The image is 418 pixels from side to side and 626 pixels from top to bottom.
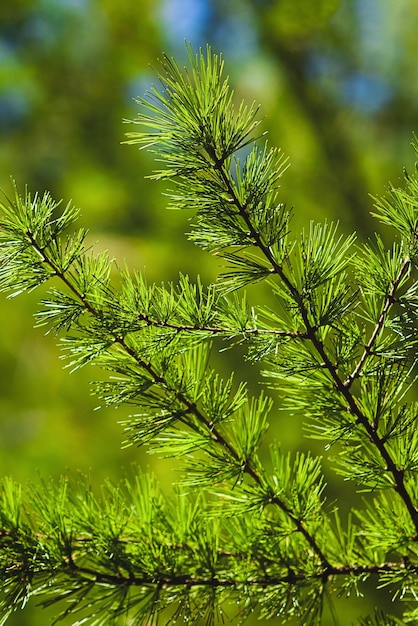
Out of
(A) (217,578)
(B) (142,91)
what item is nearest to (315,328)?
(A) (217,578)

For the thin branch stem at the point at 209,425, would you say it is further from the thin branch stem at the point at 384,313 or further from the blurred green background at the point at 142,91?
the blurred green background at the point at 142,91

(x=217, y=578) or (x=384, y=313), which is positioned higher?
(x=384, y=313)

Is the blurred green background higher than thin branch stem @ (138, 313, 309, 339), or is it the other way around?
the blurred green background

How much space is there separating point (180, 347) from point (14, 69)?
1421 millimetres

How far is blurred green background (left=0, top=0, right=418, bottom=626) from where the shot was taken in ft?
5.10

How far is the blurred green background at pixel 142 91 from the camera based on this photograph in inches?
61.2

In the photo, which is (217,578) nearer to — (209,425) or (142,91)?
(209,425)

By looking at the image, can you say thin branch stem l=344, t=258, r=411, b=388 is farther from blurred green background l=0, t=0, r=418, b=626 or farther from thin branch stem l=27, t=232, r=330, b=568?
blurred green background l=0, t=0, r=418, b=626

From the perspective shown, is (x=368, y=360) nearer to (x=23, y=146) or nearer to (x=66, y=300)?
(x=66, y=300)

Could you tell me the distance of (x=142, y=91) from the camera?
1552mm

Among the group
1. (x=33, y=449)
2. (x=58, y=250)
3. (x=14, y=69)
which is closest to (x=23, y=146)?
(x=14, y=69)

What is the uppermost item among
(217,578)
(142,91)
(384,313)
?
(142,91)

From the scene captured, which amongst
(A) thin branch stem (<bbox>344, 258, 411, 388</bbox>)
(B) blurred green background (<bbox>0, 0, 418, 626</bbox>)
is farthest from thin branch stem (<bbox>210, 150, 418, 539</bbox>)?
(B) blurred green background (<bbox>0, 0, 418, 626</bbox>)

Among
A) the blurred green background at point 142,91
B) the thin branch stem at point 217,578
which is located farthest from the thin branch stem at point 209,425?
the blurred green background at point 142,91
